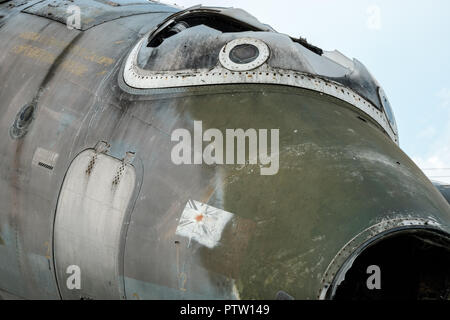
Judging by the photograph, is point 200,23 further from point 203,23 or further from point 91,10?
point 91,10

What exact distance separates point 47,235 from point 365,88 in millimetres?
3869

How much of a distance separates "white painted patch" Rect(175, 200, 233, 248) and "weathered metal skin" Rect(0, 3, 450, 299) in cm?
5

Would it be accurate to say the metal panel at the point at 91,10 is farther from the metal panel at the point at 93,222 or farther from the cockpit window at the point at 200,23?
the metal panel at the point at 93,222

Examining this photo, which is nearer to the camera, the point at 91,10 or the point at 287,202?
the point at 287,202

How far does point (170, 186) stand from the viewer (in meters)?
5.64

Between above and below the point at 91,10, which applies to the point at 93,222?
below

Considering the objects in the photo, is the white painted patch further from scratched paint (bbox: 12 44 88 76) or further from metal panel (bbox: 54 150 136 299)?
scratched paint (bbox: 12 44 88 76)

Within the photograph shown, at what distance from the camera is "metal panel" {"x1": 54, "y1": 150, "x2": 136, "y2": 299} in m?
5.84

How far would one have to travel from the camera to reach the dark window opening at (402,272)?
17.8ft

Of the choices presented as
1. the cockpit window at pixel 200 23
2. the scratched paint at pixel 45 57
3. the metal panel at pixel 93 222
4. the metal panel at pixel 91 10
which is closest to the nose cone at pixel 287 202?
the metal panel at pixel 93 222

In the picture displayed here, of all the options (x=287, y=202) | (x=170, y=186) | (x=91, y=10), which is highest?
(x=91, y=10)

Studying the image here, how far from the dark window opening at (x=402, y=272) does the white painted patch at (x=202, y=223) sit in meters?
1.27

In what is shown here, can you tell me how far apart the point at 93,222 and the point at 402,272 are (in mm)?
3013

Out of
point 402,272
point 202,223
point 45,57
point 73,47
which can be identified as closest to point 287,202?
point 202,223
